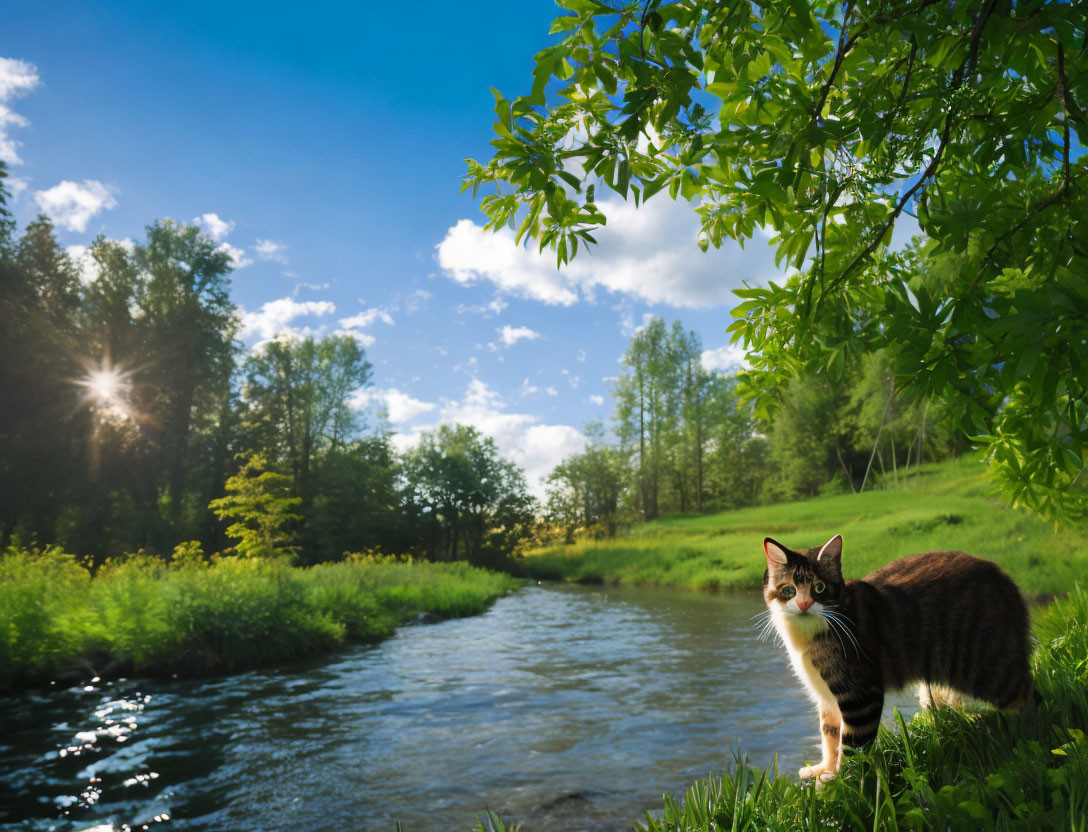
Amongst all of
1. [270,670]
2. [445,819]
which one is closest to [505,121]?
[445,819]

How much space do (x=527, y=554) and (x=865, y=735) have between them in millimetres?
34828

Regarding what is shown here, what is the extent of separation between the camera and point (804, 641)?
8.95 feet

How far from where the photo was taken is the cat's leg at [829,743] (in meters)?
2.90

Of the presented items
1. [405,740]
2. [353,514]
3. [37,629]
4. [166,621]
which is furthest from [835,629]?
[353,514]

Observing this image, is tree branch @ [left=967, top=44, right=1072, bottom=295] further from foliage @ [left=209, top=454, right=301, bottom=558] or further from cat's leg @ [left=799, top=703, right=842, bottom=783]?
foliage @ [left=209, top=454, right=301, bottom=558]

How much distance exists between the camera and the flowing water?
5.59m

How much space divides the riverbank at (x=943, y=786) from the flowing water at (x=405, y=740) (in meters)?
2.13

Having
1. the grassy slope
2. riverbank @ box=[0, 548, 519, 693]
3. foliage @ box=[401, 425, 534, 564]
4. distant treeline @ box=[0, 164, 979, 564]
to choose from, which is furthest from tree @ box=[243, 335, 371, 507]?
the grassy slope

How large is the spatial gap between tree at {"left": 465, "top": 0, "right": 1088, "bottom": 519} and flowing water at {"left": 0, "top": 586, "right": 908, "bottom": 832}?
3.53m

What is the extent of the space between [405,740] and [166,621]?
21.9ft

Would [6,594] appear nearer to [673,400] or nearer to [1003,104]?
[1003,104]

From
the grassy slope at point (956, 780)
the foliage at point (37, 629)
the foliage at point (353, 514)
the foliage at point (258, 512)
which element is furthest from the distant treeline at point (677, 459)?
the grassy slope at point (956, 780)

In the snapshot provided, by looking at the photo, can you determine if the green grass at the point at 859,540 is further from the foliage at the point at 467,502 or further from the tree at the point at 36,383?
the tree at the point at 36,383

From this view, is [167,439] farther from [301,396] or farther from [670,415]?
[670,415]
